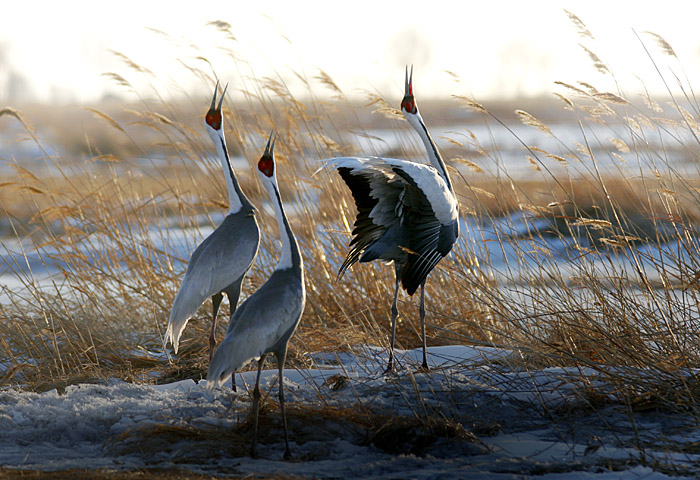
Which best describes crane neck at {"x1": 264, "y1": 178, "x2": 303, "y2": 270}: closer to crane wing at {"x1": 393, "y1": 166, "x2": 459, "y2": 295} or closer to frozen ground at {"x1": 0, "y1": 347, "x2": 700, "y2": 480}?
frozen ground at {"x1": 0, "y1": 347, "x2": 700, "y2": 480}

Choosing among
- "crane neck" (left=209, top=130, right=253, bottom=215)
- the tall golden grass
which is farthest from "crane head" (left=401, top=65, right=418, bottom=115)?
"crane neck" (left=209, top=130, right=253, bottom=215)

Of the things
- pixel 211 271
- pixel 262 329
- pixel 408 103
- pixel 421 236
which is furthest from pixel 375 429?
pixel 408 103

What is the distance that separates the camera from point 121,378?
4043 millimetres

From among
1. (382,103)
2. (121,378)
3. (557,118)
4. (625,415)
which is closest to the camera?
(625,415)

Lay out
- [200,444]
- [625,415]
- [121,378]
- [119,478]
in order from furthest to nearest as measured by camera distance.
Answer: [121,378]
[625,415]
[200,444]
[119,478]

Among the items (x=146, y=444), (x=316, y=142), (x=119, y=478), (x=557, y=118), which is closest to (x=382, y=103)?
(x=316, y=142)

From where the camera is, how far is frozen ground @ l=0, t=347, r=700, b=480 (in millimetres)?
2811

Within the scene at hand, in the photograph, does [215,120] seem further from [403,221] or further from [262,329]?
[262,329]

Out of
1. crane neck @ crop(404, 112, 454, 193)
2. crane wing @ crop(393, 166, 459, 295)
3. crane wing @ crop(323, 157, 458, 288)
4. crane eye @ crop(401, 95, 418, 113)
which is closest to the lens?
crane wing @ crop(323, 157, 458, 288)

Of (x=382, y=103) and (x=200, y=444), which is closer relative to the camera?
(x=200, y=444)

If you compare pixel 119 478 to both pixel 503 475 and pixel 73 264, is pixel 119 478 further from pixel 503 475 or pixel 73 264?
pixel 73 264

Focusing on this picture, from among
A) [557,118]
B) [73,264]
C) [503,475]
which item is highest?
[73,264]

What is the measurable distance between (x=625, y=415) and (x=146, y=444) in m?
1.95

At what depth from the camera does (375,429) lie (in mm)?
3113
